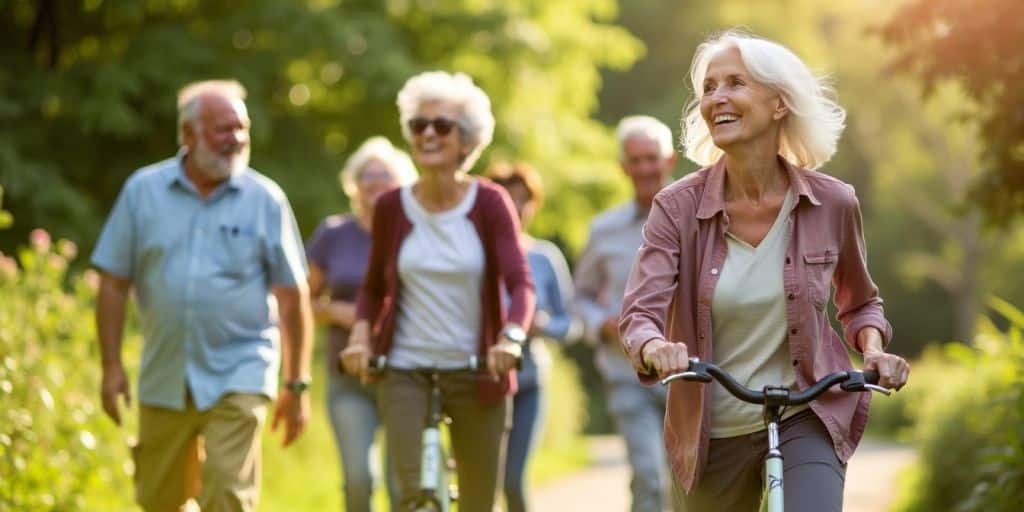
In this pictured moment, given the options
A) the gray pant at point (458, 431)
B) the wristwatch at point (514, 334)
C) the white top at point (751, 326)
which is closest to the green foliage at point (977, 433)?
the gray pant at point (458, 431)

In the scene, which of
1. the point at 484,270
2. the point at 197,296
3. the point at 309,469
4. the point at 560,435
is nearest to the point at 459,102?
the point at 484,270

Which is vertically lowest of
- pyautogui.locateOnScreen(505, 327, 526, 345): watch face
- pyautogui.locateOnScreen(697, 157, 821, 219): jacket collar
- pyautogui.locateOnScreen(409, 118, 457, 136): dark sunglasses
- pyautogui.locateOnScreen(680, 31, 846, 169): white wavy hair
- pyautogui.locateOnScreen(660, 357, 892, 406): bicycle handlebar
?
pyautogui.locateOnScreen(660, 357, 892, 406): bicycle handlebar

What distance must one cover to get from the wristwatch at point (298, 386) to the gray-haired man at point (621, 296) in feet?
6.70

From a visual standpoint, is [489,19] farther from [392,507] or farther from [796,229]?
[796,229]

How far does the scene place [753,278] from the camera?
5.45 metres

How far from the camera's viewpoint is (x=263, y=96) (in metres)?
21.5

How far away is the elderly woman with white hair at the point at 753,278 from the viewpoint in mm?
5395

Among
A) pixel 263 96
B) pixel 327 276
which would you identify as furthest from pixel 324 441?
pixel 263 96

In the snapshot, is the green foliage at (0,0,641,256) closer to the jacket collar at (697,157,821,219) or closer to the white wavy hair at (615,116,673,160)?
the white wavy hair at (615,116,673,160)

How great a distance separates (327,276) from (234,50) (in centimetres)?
1192

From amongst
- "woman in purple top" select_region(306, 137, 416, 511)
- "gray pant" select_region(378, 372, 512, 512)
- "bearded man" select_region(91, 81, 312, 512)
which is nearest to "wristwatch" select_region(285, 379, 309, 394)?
"bearded man" select_region(91, 81, 312, 512)

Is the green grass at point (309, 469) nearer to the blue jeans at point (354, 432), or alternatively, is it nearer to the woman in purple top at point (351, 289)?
the woman in purple top at point (351, 289)

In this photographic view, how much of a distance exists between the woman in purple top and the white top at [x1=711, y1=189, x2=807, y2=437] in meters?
4.09

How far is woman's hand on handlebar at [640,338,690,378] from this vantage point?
4.91 meters
